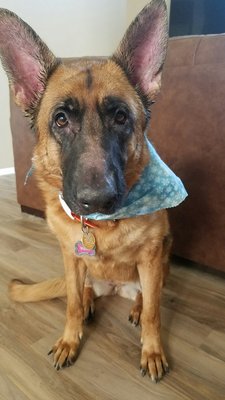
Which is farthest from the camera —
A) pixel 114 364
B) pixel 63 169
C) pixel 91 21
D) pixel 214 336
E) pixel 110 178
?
pixel 91 21

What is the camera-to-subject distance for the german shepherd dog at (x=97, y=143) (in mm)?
930

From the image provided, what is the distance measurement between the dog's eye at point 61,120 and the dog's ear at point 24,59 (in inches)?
5.8

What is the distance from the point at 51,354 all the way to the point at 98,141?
0.78 m

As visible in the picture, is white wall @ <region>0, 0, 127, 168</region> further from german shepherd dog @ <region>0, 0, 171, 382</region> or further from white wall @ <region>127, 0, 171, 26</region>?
german shepherd dog @ <region>0, 0, 171, 382</region>

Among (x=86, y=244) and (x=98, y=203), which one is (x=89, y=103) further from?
(x=86, y=244)

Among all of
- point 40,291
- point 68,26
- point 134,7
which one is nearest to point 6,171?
point 68,26

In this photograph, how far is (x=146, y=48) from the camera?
105cm

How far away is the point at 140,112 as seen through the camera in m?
1.08

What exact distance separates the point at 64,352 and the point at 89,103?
2.73ft

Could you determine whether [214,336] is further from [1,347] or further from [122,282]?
[1,347]

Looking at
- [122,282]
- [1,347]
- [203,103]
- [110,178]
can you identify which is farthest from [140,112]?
[1,347]

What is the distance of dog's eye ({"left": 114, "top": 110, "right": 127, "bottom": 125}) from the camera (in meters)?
1.00

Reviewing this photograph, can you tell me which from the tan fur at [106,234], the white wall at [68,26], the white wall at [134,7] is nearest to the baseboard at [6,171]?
the white wall at [68,26]

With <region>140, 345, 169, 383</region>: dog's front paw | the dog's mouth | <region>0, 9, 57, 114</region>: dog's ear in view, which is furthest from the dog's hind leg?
<region>0, 9, 57, 114</region>: dog's ear
